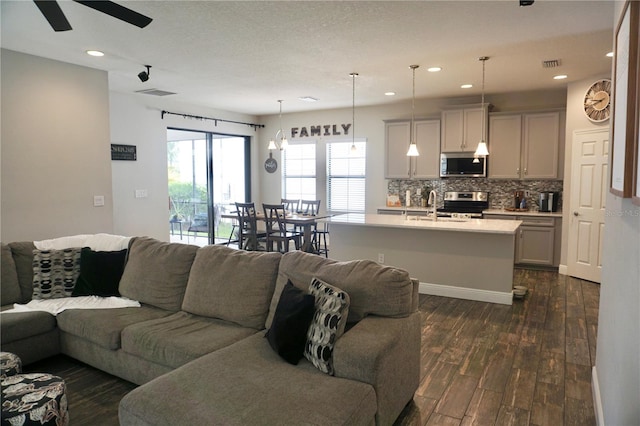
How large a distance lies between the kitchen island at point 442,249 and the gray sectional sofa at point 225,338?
2419 mm

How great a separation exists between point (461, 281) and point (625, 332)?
3.30 meters

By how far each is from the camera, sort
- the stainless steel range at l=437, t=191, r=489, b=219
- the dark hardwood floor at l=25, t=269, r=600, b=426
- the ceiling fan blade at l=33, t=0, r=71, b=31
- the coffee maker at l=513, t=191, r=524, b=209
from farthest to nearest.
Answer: the stainless steel range at l=437, t=191, r=489, b=219 < the coffee maker at l=513, t=191, r=524, b=209 < the dark hardwood floor at l=25, t=269, r=600, b=426 < the ceiling fan blade at l=33, t=0, r=71, b=31

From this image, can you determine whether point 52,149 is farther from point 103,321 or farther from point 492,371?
point 492,371

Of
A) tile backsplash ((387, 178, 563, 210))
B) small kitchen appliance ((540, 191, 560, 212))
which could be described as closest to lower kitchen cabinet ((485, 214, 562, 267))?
small kitchen appliance ((540, 191, 560, 212))

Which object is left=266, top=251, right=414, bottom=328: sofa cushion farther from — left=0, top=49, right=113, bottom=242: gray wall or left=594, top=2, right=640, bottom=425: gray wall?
left=0, top=49, right=113, bottom=242: gray wall

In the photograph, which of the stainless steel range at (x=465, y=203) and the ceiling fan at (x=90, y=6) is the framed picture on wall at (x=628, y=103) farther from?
the stainless steel range at (x=465, y=203)

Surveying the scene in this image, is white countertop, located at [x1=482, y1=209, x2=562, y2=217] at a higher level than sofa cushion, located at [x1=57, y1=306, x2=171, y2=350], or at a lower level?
higher

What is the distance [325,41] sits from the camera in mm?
3906

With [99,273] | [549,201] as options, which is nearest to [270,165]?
[549,201]

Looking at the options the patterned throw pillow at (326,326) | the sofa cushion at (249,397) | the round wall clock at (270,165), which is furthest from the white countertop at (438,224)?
the round wall clock at (270,165)

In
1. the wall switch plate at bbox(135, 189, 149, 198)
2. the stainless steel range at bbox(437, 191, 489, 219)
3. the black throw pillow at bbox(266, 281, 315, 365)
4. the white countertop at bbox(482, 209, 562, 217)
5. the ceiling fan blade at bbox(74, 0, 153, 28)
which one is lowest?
the black throw pillow at bbox(266, 281, 315, 365)

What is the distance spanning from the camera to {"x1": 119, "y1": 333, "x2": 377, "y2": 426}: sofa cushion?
5.46 feet

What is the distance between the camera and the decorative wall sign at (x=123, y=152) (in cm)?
613

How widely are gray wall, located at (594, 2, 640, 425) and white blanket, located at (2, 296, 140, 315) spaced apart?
3.03 m
